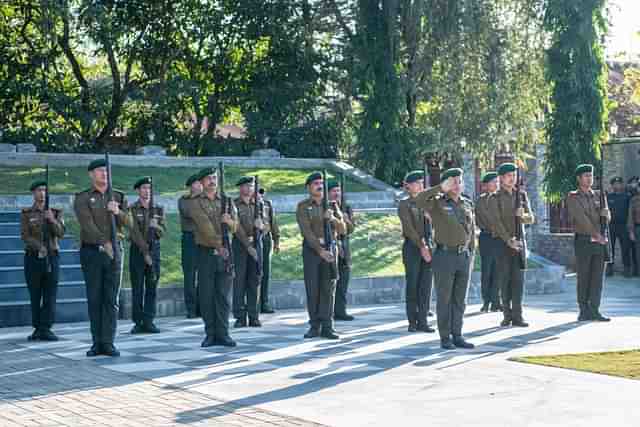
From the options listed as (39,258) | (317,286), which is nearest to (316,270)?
(317,286)

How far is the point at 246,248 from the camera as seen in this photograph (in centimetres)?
1593

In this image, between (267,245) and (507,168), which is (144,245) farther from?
(507,168)

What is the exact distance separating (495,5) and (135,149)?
11.3 metres

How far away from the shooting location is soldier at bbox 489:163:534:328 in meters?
Result: 15.1

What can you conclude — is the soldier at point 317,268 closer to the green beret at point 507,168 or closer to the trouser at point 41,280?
the green beret at point 507,168

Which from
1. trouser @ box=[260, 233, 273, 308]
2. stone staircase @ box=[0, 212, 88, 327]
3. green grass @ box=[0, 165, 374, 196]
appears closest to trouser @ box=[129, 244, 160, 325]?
stone staircase @ box=[0, 212, 88, 327]

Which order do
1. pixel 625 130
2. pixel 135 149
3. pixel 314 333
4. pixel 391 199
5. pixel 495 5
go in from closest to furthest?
pixel 314 333
pixel 391 199
pixel 495 5
pixel 135 149
pixel 625 130

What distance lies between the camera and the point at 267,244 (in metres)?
17.4

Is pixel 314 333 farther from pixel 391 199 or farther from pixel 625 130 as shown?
pixel 625 130

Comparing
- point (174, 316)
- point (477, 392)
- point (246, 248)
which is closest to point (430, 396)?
point (477, 392)

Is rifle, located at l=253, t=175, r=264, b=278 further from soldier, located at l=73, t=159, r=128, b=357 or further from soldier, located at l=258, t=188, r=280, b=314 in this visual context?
soldier, located at l=73, t=159, r=128, b=357

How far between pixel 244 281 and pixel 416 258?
2.54m

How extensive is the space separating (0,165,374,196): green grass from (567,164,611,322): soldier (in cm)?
1055

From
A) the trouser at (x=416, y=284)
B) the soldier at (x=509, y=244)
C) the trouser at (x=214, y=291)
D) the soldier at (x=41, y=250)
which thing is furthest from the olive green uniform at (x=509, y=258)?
the soldier at (x=41, y=250)
